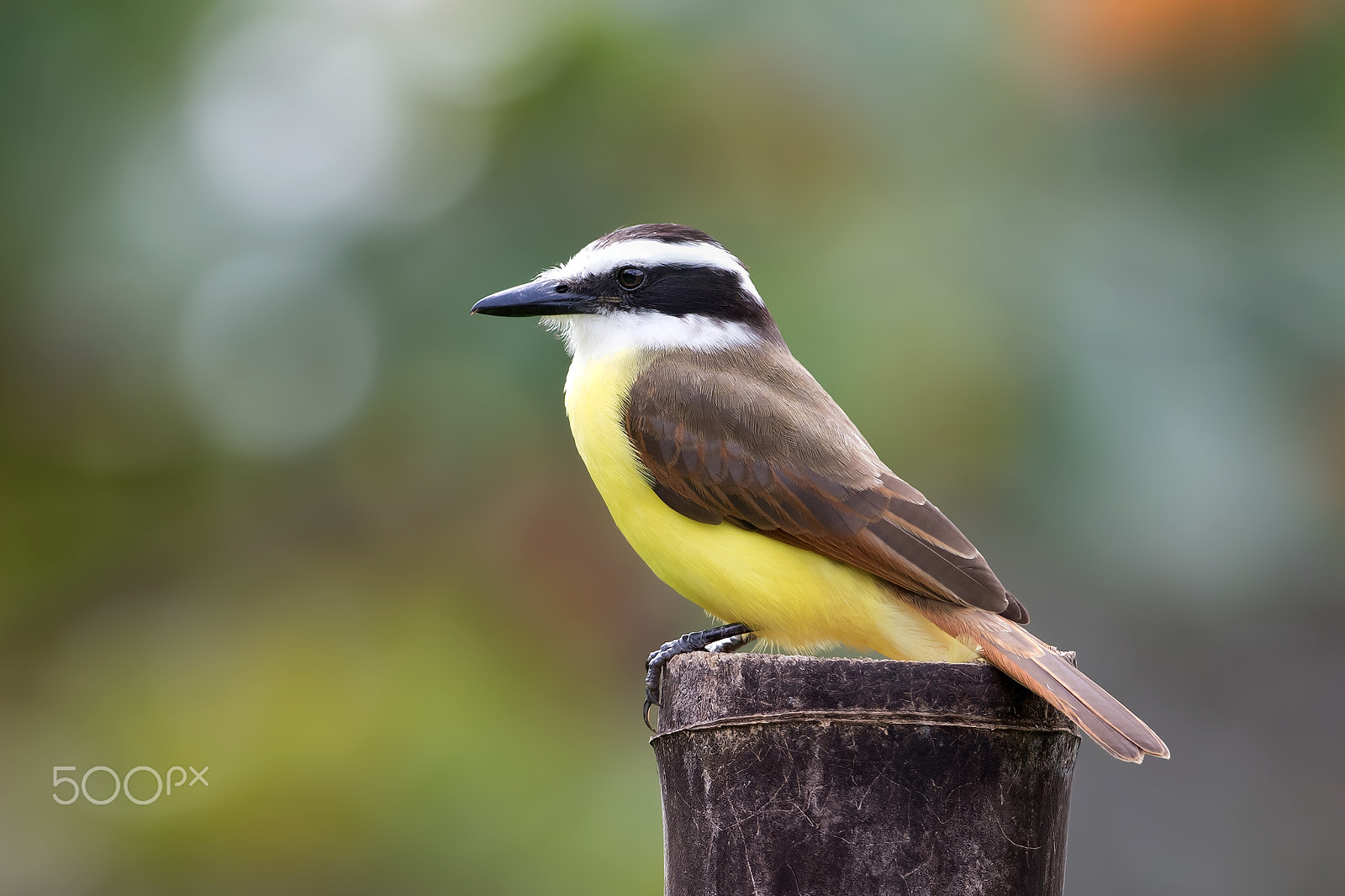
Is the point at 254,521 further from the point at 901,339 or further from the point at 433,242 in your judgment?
the point at 901,339

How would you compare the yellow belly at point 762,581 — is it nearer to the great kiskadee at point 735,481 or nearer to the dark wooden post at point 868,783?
the great kiskadee at point 735,481

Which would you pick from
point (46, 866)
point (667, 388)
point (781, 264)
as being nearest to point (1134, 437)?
point (781, 264)

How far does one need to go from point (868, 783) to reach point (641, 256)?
2362 millimetres

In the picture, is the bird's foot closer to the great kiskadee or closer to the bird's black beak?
the great kiskadee

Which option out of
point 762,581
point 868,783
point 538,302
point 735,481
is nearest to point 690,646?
point 762,581

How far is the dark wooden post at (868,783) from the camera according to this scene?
2.99 meters

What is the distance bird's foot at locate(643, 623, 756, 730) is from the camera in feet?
12.9

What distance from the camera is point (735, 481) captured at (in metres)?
4.20

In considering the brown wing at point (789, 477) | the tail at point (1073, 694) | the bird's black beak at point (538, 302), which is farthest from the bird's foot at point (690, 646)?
the bird's black beak at point (538, 302)

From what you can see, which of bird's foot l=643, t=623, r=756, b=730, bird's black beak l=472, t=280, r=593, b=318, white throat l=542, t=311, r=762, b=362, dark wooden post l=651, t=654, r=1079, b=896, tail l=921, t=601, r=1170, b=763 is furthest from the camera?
white throat l=542, t=311, r=762, b=362

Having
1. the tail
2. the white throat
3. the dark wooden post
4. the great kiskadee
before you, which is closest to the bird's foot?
the great kiskadee

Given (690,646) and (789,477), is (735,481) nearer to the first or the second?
(789,477)

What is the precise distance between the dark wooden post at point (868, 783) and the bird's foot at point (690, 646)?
2.05 feet

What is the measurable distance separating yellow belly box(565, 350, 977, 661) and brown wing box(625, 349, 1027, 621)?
5 centimetres
